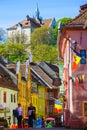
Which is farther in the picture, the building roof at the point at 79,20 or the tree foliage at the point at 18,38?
the tree foliage at the point at 18,38

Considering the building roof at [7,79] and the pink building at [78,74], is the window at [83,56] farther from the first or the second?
the building roof at [7,79]

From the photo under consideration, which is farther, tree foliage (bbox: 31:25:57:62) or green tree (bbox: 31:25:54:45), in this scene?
green tree (bbox: 31:25:54:45)

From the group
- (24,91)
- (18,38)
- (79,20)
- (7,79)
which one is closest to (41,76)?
(24,91)

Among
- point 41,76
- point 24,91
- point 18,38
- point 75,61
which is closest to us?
point 75,61

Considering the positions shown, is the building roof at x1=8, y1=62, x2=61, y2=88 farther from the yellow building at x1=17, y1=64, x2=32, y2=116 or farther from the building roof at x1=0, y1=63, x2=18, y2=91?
the building roof at x1=0, y1=63, x2=18, y2=91

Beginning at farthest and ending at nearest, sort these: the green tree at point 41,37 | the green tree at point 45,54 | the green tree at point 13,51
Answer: the green tree at point 41,37 → the green tree at point 45,54 → the green tree at point 13,51

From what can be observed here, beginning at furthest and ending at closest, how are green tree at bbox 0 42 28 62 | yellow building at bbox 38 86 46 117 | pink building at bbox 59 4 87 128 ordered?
green tree at bbox 0 42 28 62 < yellow building at bbox 38 86 46 117 < pink building at bbox 59 4 87 128

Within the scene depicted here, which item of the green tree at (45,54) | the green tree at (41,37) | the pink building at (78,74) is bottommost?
the pink building at (78,74)

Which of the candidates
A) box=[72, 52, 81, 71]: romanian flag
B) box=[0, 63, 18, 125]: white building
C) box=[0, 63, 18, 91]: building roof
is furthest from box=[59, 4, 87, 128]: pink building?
box=[0, 63, 18, 91]: building roof

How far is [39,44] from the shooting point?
157 metres

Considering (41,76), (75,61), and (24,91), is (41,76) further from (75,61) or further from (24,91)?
(75,61)

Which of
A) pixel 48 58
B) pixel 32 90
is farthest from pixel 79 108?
pixel 48 58

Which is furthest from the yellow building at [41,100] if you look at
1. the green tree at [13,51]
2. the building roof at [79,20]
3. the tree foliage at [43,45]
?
the building roof at [79,20]

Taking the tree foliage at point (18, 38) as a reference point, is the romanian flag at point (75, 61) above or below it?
below
